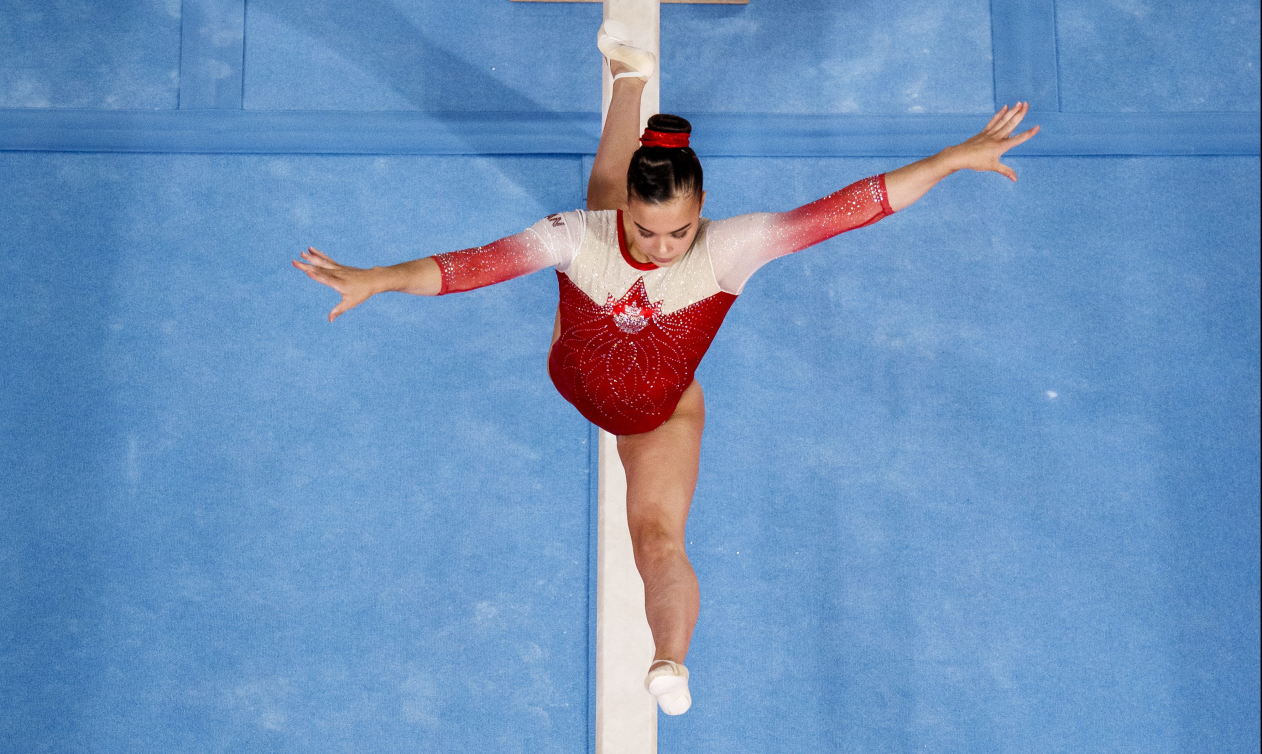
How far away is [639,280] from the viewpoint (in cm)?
178

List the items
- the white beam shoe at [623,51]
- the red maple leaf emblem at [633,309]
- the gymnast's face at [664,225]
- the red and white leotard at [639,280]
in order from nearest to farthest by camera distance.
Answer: the gymnast's face at [664,225] → the red and white leotard at [639,280] → the red maple leaf emblem at [633,309] → the white beam shoe at [623,51]

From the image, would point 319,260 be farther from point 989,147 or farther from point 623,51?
point 989,147

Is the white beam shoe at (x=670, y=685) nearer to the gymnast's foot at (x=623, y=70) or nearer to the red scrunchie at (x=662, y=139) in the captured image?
the red scrunchie at (x=662, y=139)

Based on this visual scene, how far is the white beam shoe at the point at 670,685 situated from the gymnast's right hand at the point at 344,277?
2.56 feet

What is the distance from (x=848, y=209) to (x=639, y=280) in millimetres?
415

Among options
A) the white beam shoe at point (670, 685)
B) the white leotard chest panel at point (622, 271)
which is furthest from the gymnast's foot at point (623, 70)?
the white beam shoe at point (670, 685)

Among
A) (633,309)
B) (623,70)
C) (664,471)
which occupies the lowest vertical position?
(664,471)

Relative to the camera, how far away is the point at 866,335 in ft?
8.86

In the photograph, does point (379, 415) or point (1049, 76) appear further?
point (1049, 76)

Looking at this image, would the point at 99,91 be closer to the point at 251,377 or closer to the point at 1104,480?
the point at 251,377

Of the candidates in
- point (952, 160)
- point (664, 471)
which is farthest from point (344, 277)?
point (952, 160)

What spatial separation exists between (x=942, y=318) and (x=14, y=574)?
9.05 feet

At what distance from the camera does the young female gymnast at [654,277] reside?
62.1 inches

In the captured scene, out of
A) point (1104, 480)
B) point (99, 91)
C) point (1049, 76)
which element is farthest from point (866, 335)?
point (99, 91)
